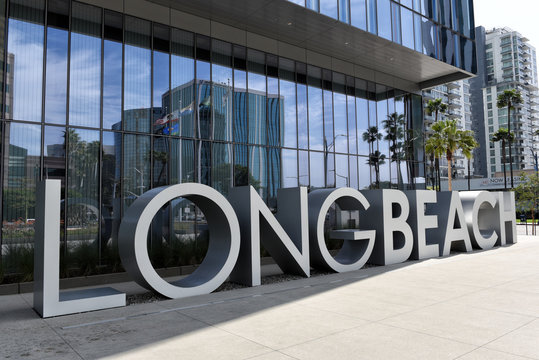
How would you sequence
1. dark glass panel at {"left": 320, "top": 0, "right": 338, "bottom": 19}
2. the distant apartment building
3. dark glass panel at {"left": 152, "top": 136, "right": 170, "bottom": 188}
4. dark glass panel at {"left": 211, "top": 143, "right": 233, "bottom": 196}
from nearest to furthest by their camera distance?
dark glass panel at {"left": 152, "top": 136, "right": 170, "bottom": 188} < dark glass panel at {"left": 320, "top": 0, "right": 338, "bottom": 19} < dark glass panel at {"left": 211, "top": 143, "right": 233, "bottom": 196} < the distant apartment building

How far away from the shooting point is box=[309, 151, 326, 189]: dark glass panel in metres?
18.5

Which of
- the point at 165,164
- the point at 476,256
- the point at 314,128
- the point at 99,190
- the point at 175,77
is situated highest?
the point at 175,77

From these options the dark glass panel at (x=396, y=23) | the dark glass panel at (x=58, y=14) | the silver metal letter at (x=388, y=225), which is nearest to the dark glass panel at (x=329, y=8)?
the dark glass panel at (x=396, y=23)

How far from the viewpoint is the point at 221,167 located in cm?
1566

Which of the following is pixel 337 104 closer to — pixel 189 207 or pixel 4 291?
pixel 189 207

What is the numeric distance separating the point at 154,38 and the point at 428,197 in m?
11.6

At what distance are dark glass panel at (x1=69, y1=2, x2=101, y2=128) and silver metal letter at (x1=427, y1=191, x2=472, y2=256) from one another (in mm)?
12799

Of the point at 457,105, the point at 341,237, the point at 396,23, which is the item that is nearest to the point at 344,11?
the point at 396,23

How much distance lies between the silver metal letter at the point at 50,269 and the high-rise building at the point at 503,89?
4611 inches

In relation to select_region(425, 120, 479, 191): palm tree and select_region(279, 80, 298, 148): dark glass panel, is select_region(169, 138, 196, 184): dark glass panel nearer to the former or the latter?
select_region(279, 80, 298, 148): dark glass panel

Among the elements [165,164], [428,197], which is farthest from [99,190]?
[428,197]

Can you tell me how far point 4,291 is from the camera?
392 inches

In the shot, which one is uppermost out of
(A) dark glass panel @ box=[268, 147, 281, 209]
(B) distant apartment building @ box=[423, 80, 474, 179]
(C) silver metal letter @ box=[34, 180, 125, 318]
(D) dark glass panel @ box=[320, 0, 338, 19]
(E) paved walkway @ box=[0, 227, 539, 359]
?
(B) distant apartment building @ box=[423, 80, 474, 179]

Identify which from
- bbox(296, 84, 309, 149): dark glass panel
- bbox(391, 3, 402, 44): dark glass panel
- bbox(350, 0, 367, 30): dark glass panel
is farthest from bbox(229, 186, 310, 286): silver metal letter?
bbox(391, 3, 402, 44): dark glass panel
